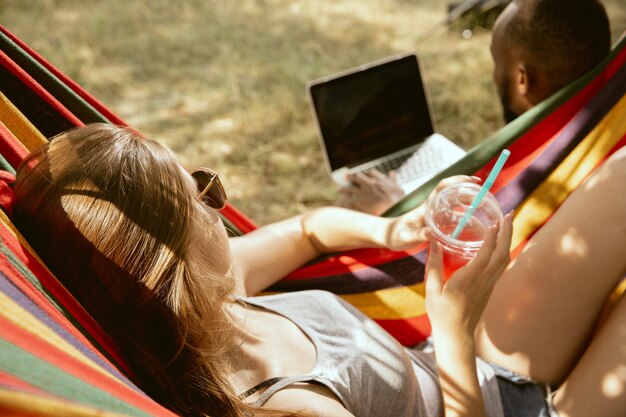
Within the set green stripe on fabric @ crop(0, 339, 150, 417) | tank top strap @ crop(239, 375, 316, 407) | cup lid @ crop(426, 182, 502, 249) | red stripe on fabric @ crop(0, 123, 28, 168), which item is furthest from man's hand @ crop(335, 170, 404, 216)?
green stripe on fabric @ crop(0, 339, 150, 417)

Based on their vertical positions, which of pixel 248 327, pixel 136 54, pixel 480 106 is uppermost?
pixel 136 54

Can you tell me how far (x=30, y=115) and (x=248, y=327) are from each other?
66cm

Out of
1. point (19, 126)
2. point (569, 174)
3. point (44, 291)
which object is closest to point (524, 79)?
point (569, 174)

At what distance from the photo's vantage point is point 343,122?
2014 mm

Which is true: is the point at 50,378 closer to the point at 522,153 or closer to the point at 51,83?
the point at 51,83

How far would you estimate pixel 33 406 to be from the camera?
516 mm

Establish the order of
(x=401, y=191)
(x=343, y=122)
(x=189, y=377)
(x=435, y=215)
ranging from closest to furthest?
1. (x=189, y=377)
2. (x=435, y=215)
3. (x=401, y=191)
4. (x=343, y=122)

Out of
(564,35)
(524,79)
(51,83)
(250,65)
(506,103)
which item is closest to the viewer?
(51,83)

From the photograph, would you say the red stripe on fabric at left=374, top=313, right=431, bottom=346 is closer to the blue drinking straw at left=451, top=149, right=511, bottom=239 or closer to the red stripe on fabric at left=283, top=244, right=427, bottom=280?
the red stripe on fabric at left=283, top=244, right=427, bottom=280

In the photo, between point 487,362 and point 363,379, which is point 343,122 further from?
point 363,379

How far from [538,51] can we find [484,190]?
854 millimetres

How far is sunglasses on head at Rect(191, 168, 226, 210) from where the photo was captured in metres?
1.02

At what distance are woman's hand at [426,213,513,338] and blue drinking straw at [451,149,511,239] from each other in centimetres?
5

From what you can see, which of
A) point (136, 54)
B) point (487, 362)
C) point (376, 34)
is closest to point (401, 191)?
point (487, 362)
